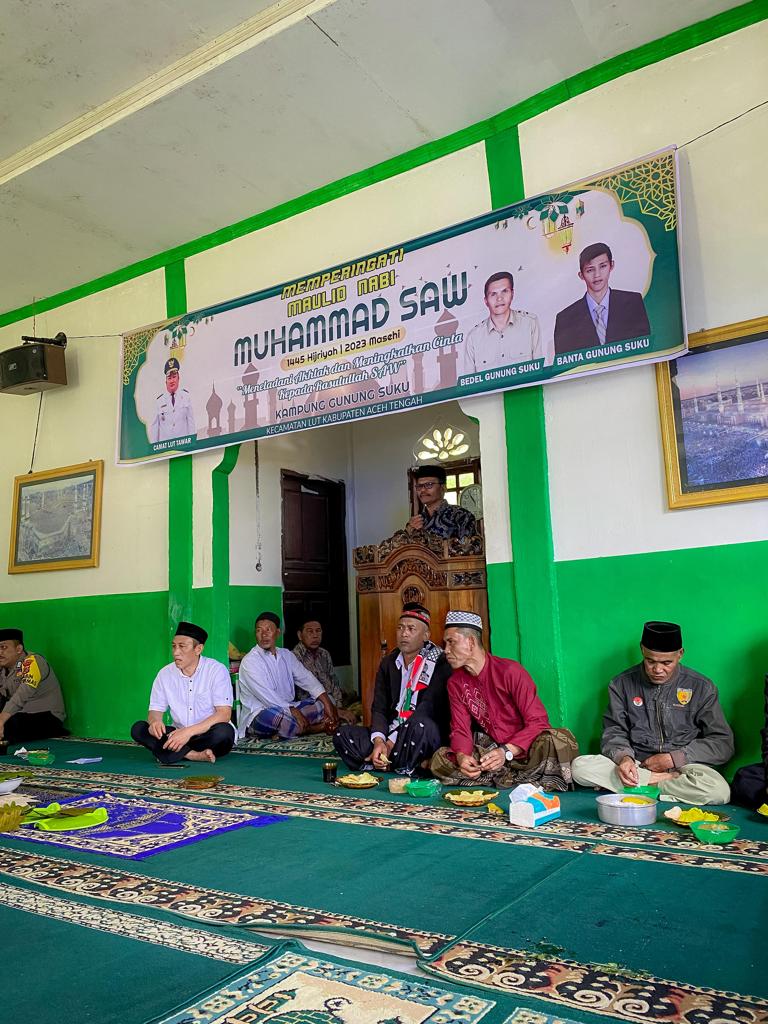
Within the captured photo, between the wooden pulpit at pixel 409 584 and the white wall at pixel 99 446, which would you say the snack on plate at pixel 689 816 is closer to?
the wooden pulpit at pixel 409 584

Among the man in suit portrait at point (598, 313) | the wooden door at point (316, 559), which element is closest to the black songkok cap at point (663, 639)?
the man in suit portrait at point (598, 313)

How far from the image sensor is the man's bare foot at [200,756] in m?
4.90

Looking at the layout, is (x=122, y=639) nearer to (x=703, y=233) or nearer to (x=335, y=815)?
(x=335, y=815)

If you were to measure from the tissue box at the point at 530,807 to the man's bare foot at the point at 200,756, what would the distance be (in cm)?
233

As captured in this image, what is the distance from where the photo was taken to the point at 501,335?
4.52 m

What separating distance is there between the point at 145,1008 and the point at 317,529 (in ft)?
19.7

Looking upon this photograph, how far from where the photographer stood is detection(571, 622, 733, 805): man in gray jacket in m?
3.49

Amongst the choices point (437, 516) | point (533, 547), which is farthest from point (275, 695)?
point (533, 547)

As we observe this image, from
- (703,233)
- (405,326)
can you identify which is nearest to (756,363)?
(703,233)

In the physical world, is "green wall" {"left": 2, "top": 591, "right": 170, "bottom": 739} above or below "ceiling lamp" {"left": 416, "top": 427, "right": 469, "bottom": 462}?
below

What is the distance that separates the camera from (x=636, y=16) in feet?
13.4

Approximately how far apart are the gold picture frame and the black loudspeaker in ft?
2.49

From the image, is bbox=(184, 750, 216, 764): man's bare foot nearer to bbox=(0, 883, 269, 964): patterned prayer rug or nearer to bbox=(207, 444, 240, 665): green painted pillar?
bbox=(207, 444, 240, 665): green painted pillar

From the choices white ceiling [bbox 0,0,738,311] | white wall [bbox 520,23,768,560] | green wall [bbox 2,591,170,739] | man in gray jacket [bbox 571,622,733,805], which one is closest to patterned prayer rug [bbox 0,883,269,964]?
man in gray jacket [bbox 571,622,733,805]
